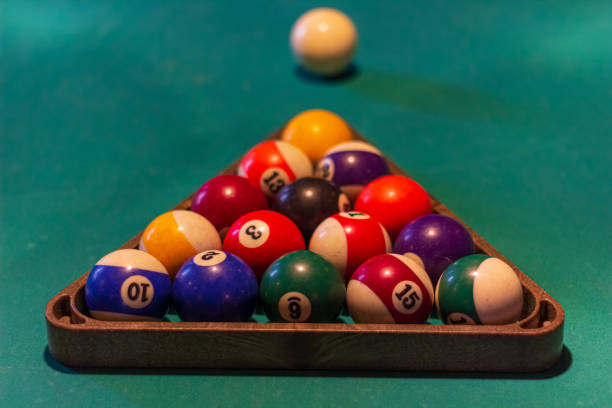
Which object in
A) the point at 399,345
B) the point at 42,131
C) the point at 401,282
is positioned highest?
the point at 42,131

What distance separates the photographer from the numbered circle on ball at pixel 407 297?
3.00 meters

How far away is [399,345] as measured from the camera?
2.83 m

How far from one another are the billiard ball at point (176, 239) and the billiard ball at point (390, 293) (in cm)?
73

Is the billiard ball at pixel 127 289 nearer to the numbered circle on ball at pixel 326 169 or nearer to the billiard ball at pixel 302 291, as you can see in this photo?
the billiard ball at pixel 302 291

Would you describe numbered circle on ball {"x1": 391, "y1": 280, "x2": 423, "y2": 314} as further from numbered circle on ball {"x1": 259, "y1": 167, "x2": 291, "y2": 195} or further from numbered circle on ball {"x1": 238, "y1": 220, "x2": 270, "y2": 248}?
numbered circle on ball {"x1": 259, "y1": 167, "x2": 291, "y2": 195}

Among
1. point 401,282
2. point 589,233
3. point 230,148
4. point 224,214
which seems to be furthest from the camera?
point 230,148

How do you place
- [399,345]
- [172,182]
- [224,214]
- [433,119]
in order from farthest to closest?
[433,119] < [172,182] < [224,214] < [399,345]

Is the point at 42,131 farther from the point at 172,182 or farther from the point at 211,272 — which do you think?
the point at 211,272

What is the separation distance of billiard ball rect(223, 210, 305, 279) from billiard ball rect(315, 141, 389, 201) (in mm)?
650

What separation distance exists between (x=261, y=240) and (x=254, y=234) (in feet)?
0.15

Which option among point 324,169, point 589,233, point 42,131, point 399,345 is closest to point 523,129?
point 589,233

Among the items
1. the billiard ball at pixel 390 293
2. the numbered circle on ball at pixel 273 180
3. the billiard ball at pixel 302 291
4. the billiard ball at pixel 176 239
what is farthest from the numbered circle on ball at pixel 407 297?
the numbered circle on ball at pixel 273 180

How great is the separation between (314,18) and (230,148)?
145cm

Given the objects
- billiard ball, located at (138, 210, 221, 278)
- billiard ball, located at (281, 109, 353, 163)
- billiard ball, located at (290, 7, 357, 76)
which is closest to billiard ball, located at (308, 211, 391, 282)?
billiard ball, located at (138, 210, 221, 278)
